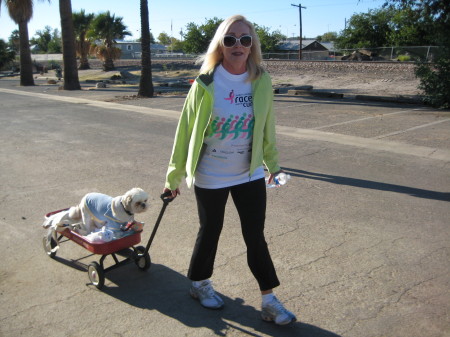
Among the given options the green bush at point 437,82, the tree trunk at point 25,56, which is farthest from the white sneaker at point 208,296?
the tree trunk at point 25,56

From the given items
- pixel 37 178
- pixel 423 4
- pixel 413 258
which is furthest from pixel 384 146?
pixel 423 4

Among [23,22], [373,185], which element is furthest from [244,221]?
[23,22]

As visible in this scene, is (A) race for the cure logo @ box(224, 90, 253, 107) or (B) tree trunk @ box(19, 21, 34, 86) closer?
(A) race for the cure logo @ box(224, 90, 253, 107)

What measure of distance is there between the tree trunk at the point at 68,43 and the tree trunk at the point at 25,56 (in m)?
6.46

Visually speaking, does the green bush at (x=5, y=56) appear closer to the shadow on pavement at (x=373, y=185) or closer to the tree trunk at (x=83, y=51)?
the tree trunk at (x=83, y=51)

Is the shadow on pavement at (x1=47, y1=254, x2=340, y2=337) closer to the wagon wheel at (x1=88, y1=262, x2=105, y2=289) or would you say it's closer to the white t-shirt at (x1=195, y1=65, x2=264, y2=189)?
the wagon wheel at (x1=88, y1=262, x2=105, y2=289)

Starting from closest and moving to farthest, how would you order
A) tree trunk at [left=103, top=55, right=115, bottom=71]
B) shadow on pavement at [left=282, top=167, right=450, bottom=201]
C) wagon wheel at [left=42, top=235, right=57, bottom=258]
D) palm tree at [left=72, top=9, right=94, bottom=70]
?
wagon wheel at [left=42, top=235, right=57, bottom=258], shadow on pavement at [left=282, top=167, right=450, bottom=201], tree trunk at [left=103, top=55, right=115, bottom=71], palm tree at [left=72, top=9, right=94, bottom=70]

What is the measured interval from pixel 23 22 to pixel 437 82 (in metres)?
26.0

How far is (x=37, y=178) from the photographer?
7.11 m

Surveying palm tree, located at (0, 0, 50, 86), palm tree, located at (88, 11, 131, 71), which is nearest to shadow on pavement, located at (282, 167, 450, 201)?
palm tree, located at (0, 0, 50, 86)

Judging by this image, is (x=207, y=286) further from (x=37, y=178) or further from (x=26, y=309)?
(x=37, y=178)

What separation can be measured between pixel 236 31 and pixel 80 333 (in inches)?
88.2

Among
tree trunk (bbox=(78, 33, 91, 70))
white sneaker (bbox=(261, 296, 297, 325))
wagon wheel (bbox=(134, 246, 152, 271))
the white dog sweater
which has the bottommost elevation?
white sneaker (bbox=(261, 296, 297, 325))

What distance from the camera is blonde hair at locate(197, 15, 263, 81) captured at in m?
3.00
